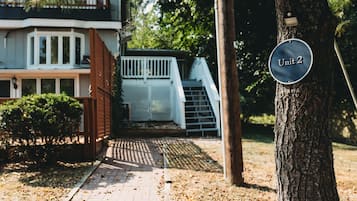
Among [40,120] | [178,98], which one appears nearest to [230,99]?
[40,120]

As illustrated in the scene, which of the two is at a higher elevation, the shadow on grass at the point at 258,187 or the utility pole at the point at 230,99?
the utility pole at the point at 230,99

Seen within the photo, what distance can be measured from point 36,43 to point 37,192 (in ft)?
36.9

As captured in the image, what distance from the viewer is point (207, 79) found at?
15.6m

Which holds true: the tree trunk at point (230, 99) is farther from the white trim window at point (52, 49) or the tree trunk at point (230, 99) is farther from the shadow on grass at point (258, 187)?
the white trim window at point (52, 49)

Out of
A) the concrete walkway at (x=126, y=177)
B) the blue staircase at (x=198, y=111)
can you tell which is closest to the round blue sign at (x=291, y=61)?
the concrete walkway at (x=126, y=177)

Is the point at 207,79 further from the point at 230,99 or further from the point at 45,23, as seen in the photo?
the point at 230,99

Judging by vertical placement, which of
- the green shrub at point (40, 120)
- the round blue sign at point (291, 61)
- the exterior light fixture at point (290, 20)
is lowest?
the green shrub at point (40, 120)

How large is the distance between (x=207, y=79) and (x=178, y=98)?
173 cm

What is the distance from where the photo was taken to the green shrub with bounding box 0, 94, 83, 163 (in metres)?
7.14

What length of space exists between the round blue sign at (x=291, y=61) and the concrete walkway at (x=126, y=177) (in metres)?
2.85

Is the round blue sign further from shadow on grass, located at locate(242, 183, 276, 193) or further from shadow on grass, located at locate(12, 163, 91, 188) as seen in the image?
shadow on grass, located at locate(12, 163, 91, 188)

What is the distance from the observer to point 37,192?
5.55 meters

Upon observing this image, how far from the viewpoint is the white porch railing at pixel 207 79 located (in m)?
14.0

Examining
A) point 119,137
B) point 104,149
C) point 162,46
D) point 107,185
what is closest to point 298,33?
point 107,185
